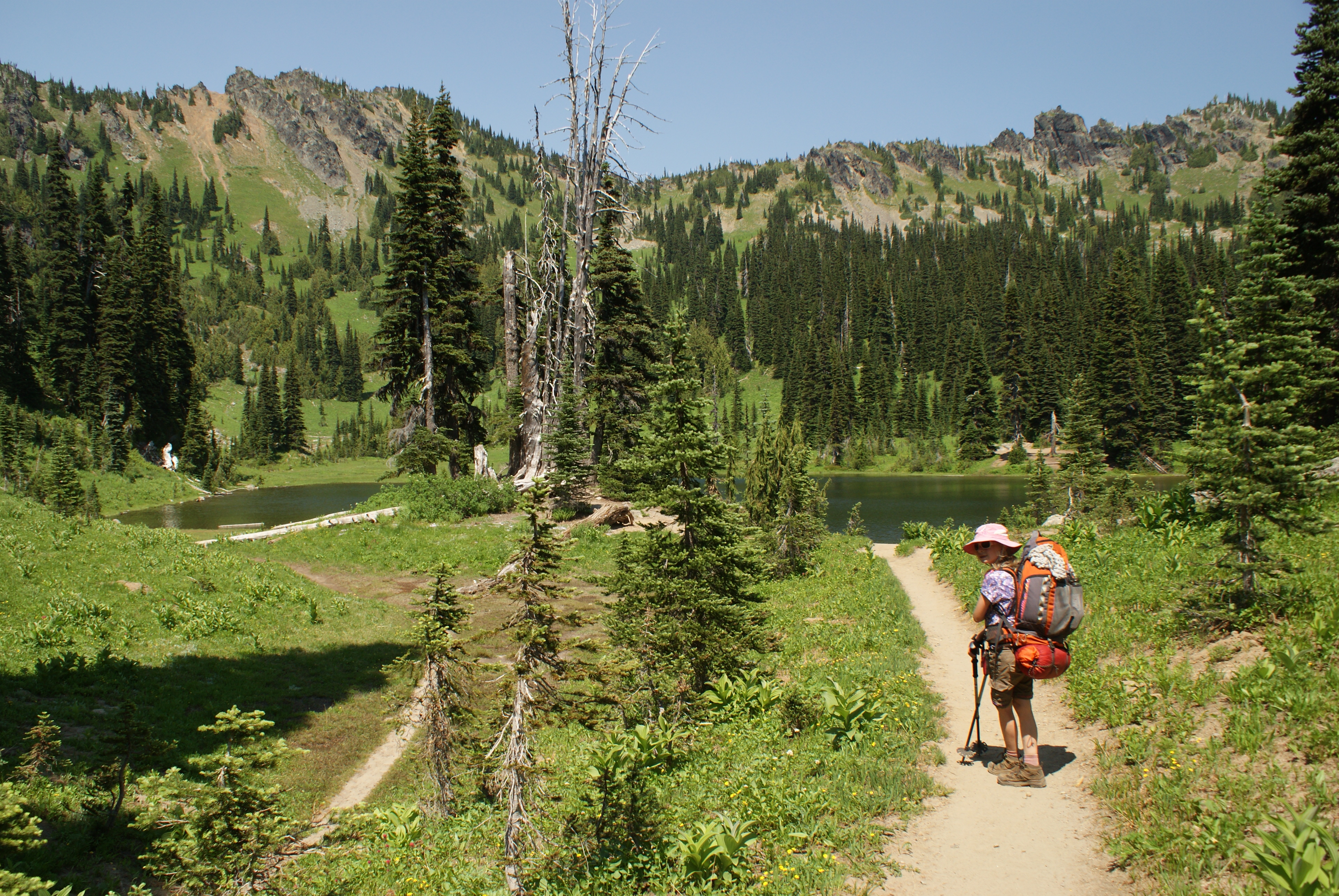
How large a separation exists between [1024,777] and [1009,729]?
443 mm

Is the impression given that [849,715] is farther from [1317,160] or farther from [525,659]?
[1317,160]

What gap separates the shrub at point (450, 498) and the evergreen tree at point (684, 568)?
1714 centimetres

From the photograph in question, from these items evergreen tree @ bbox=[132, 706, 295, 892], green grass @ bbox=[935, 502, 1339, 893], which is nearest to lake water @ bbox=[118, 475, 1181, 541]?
green grass @ bbox=[935, 502, 1339, 893]

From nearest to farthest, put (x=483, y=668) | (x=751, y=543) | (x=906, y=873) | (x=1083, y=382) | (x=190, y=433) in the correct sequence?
1. (x=906, y=873)
2. (x=483, y=668)
3. (x=751, y=543)
4. (x=1083, y=382)
5. (x=190, y=433)

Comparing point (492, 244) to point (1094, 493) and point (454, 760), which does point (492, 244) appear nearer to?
point (1094, 493)

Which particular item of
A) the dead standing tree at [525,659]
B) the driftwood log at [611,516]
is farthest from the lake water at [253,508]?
the dead standing tree at [525,659]

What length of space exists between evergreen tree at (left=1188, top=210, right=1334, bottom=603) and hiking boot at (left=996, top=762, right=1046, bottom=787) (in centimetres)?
412

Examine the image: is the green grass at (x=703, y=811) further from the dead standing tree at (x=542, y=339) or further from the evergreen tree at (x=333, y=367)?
the evergreen tree at (x=333, y=367)

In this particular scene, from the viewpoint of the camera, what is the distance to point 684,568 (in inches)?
408

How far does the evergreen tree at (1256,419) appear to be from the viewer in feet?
26.0

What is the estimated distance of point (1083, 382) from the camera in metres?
47.6

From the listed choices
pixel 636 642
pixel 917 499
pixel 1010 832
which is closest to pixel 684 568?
pixel 636 642

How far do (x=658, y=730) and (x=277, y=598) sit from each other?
11.6 meters

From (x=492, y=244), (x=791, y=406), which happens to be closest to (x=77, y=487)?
(x=791, y=406)
